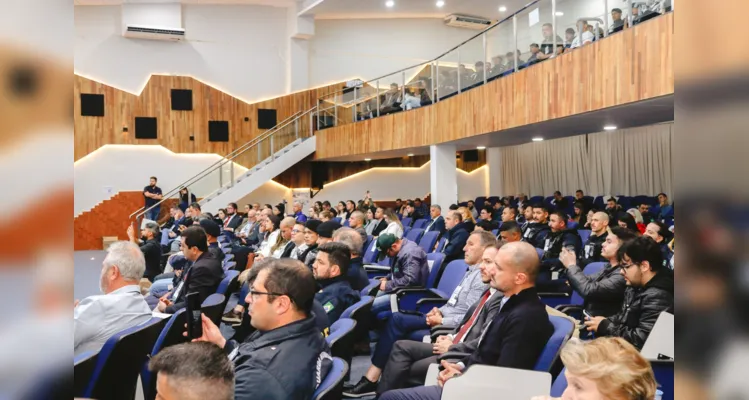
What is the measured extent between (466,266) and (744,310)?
450 cm

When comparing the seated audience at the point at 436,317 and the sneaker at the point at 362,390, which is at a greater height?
the seated audience at the point at 436,317

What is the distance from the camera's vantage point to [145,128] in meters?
16.4

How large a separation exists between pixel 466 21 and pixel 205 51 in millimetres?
8205

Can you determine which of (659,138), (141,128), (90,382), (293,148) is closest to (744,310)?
(90,382)

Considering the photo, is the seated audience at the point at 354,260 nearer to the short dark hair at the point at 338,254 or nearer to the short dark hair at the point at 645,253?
the short dark hair at the point at 338,254

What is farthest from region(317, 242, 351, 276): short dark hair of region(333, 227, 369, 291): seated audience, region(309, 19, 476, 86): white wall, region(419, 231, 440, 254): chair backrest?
region(309, 19, 476, 86): white wall

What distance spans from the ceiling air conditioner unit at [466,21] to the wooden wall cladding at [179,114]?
4.80 meters

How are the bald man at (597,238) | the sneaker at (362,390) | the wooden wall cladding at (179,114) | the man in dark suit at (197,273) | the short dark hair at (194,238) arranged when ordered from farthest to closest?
the wooden wall cladding at (179,114) < the bald man at (597,238) < the short dark hair at (194,238) < the man in dark suit at (197,273) < the sneaker at (362,390)

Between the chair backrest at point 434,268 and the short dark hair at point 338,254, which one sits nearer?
the short dark hair at point 338,254

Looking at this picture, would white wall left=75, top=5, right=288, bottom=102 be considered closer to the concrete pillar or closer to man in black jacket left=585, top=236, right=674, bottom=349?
the concrete pillar

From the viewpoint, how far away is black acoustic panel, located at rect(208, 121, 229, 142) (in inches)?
678

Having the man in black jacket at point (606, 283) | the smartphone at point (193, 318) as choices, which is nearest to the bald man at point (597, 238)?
the man in black jacket at point (606, 283)

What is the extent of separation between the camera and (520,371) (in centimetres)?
246

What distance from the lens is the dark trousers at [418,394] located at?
2868 mm
